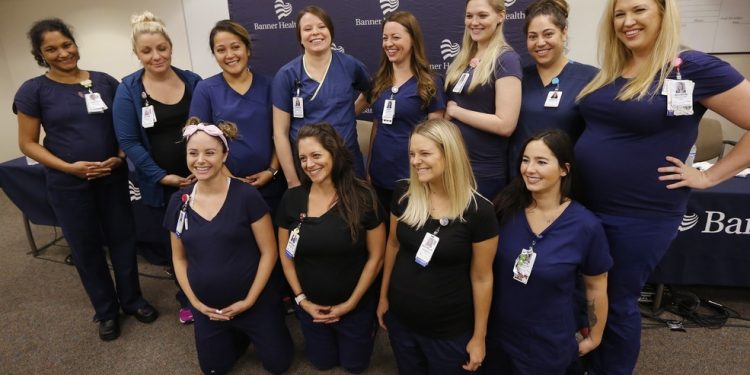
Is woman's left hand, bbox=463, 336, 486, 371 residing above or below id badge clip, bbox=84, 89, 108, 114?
below

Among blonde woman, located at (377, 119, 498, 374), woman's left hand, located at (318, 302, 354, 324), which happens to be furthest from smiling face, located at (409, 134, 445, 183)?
woman's left hand, located at (318, 302, 354, 324)

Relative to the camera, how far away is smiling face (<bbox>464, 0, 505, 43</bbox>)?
175 cm

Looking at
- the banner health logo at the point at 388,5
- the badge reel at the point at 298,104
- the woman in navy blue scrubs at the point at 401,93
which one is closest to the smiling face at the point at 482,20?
the woman in navy blue scrubs at the point at 401,93

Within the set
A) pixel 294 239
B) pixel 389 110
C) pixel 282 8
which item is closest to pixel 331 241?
pixel 294 239

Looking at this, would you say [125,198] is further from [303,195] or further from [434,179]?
[434,179]

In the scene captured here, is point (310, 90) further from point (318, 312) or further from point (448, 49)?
point (448, 49)

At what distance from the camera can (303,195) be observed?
1.83m

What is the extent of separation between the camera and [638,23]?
1371mm

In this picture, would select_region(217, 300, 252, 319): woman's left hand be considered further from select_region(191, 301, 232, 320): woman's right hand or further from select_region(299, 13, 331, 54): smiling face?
select_region(299, 13, 331, 54): smiling face

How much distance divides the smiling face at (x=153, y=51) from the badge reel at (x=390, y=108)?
3.70ft

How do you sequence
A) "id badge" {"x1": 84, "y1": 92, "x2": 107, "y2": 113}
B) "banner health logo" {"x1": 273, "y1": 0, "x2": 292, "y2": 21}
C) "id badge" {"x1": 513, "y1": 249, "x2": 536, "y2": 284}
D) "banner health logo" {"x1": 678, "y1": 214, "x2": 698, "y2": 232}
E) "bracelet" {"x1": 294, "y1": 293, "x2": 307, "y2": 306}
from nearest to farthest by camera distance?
"id badge" {"x1": 513, "y1": 249, "x2": 536, "y2": 284}
"bracelet" {"x1": 294, "y1": 293, "x2": 307, "y2": 306}
"id badge" {"x1": 84, "y1": 92, "x2": 107, "y2": 113}
"banner health logo" {"x1": 678, "y1": 214, "x2": 698, "y2": 232}
"banner health logo" {"x1": 273, "y1": 0, "x2": 292, "y2": 21}

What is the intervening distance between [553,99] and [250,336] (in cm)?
173

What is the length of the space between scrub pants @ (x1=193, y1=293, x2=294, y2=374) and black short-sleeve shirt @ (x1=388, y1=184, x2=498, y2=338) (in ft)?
2.28

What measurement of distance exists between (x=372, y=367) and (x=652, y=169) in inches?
58.9
